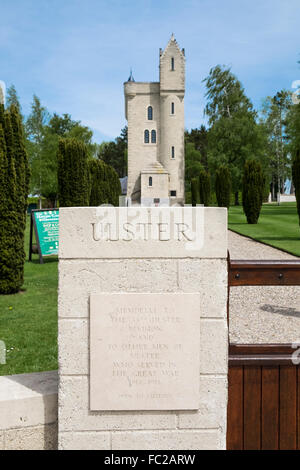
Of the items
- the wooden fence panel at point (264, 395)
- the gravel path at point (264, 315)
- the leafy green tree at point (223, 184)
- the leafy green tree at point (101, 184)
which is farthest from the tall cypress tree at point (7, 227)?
the leafy green tree at point (223, 184)

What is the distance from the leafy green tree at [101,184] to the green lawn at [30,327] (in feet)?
43.3

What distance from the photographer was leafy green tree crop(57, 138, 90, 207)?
1282cm

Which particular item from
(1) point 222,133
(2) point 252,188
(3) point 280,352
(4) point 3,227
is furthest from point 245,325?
(1) point 222,133

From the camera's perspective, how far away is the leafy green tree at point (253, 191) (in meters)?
23.5

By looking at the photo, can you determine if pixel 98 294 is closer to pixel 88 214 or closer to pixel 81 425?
pixel 88 214

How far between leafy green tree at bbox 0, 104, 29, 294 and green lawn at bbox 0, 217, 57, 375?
47 cm

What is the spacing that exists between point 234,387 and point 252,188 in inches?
862

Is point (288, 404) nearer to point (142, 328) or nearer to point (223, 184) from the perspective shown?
point (142, 328)

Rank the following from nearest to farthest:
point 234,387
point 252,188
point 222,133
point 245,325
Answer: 1. point 234,387
2. point 245,325
3. point 252,188
4. point 222,133

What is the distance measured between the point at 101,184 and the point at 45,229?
11.7m

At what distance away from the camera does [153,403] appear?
105 inches

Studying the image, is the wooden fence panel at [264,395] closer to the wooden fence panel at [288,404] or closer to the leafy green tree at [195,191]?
the wooden fence panel at [288,404]

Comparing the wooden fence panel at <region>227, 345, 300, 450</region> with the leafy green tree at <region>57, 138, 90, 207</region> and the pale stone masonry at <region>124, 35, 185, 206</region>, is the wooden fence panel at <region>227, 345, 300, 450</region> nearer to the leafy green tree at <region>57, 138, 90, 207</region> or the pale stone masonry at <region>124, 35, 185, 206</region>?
the leafy green tree at <region>57, 138, 90, 207</region>

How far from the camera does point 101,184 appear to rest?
22.8 m
